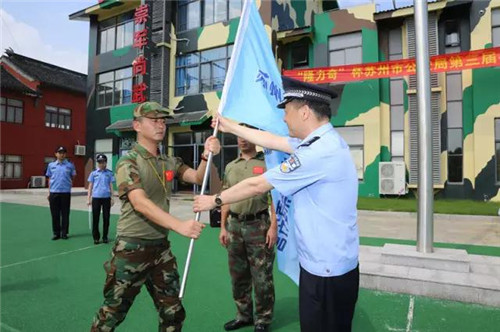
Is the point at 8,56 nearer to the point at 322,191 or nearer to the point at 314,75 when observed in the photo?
the point at 314,75

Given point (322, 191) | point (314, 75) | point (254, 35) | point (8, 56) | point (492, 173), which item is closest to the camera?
point (322, 191)

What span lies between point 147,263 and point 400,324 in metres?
2.49

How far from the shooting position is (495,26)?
1211 centimetres

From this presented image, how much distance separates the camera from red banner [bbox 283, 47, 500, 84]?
35.6ft

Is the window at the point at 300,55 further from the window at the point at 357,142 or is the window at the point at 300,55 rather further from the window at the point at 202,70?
the window at the point at 357,142

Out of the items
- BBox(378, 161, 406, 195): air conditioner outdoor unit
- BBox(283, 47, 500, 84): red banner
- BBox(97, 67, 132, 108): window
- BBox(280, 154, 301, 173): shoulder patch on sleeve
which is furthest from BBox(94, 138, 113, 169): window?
BBox(280, 154, 301, 173): shoulder patch on sleeve

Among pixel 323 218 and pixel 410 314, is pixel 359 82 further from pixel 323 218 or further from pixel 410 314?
pixel 323 218

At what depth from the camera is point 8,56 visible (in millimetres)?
24609

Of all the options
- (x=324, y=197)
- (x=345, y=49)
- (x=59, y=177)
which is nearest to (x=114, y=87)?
(x=345, y=49)

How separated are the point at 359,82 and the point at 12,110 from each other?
21950 mm

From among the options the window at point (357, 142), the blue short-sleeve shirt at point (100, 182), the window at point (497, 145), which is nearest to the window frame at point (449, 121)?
the window at point (497, 145)

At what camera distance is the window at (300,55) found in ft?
49.8

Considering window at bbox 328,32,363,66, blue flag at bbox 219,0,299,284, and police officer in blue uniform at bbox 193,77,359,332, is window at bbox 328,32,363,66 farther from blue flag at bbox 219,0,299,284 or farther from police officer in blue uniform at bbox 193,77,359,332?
police officer in blue uniform at bbox 193,77,359,332

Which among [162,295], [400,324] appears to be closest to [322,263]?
[162,295]
